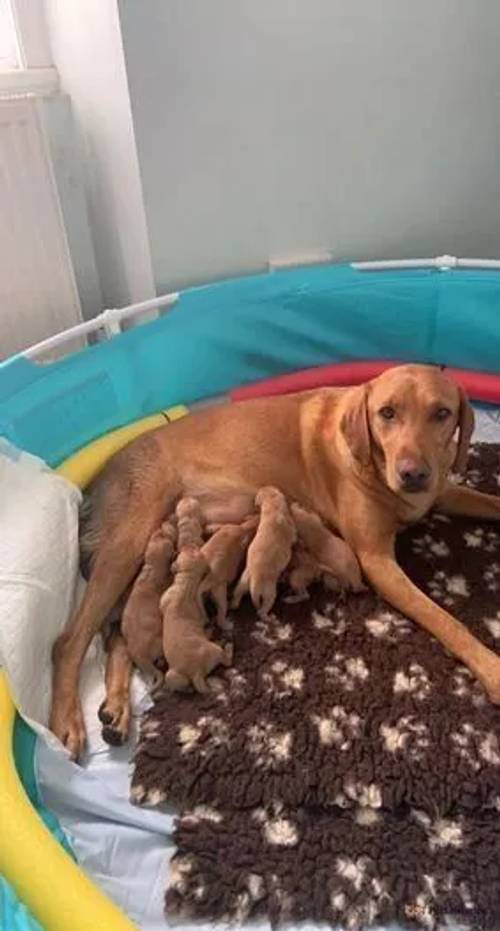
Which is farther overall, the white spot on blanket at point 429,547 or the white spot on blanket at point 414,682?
the white spot on blanket at point 429,547

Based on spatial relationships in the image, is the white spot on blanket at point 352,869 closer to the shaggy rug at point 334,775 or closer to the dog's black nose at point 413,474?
the shaggy rug at point 334,775

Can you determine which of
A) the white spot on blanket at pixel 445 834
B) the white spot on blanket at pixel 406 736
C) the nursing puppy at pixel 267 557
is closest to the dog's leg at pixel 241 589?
the nursing puppy at pixel 267 557

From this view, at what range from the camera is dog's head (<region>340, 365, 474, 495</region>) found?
2.00 meters

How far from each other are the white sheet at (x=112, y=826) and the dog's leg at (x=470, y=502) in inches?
47.0

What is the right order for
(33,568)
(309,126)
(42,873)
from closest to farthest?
(42,873) → (33,568) → (309,126)

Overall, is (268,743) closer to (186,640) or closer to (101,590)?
(186,640)

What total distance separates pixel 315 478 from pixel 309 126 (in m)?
1.22

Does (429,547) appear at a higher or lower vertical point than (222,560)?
lower

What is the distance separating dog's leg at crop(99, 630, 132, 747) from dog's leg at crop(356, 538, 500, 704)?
0.67 m

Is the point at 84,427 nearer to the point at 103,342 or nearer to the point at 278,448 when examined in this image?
the point at 103,342

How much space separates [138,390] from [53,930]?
1.76 m

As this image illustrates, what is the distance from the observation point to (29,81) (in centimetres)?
274

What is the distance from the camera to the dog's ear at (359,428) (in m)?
2.12

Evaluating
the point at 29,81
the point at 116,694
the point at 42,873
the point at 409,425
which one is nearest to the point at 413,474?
the point at 409,425
